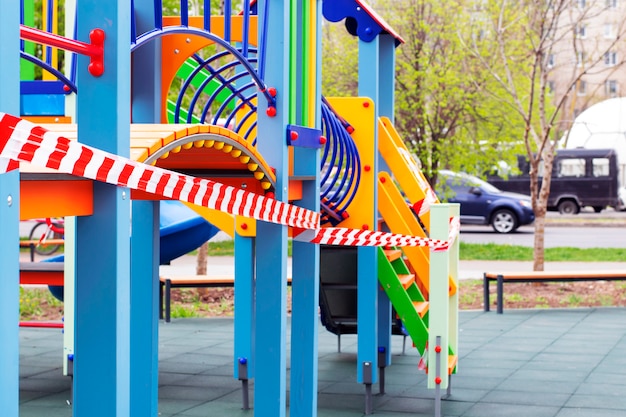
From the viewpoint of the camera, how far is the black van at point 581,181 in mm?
31828

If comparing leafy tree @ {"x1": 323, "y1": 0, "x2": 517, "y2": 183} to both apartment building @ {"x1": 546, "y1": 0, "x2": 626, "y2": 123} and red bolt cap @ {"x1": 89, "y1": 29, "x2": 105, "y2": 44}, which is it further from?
red bolt cap @ {"x1": 89, "y1": 29, "x2": 105, "y2": 44}

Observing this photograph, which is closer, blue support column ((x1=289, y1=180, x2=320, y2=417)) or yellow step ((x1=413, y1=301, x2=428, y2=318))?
blue support column ((x1=289, y1=180, x2=320, y2=417))

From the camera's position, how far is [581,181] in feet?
105

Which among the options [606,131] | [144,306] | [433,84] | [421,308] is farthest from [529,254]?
[606,131]

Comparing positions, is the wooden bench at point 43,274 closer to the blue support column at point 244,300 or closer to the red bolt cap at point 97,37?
the blue support column at point 244,300

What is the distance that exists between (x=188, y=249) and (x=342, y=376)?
7.51ft

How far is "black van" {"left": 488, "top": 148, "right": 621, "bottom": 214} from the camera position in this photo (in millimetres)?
31828

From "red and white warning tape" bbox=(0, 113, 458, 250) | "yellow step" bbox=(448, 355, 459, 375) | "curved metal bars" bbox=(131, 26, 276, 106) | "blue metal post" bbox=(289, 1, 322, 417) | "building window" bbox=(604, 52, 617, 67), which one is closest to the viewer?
"red and white warning tape" bbox=(0, 113, 458, 250)

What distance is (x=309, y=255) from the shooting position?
5438mm

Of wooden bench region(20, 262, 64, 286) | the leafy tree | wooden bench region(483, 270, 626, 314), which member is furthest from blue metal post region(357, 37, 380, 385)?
the leafy tree

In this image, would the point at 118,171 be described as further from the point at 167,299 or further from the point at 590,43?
the point at 590,43

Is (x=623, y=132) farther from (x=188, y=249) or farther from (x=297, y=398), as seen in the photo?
(x=297, y=398)

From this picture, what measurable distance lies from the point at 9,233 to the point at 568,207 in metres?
30.7

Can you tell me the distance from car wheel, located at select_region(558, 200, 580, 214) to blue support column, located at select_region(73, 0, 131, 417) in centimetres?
2986
